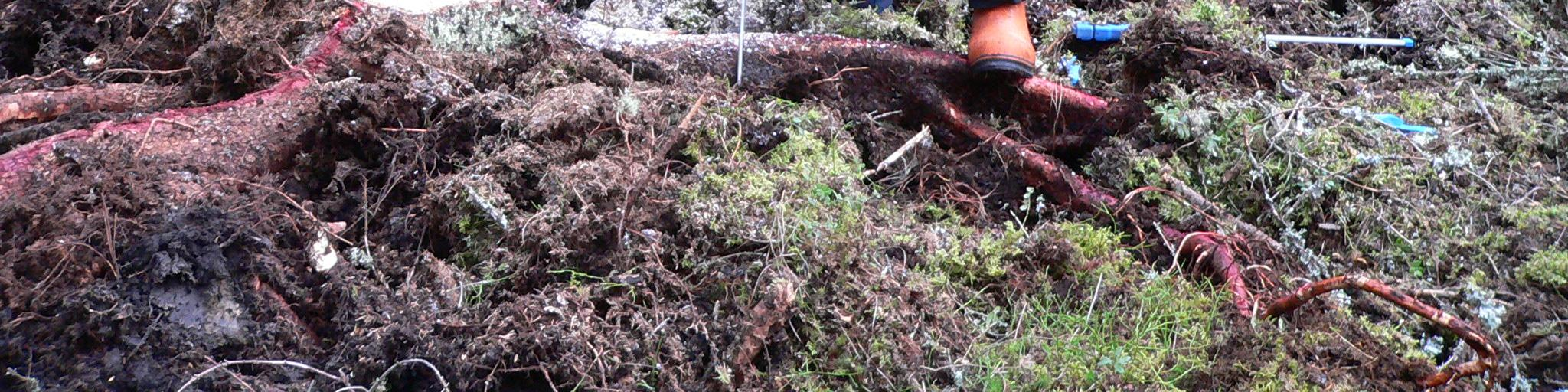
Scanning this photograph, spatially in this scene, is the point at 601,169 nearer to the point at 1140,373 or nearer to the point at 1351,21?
the point at 1140,373

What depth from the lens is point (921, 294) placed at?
8.05ft

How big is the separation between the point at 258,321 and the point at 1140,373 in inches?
75.9

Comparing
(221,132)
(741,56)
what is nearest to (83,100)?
(221,132)

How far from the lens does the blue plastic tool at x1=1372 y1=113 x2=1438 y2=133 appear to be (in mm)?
3234

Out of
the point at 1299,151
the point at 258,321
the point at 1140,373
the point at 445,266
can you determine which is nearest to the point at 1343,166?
the point at 1299,151

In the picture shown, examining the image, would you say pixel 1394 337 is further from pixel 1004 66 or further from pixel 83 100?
pixel 83 100

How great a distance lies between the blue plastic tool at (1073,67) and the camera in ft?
11.3

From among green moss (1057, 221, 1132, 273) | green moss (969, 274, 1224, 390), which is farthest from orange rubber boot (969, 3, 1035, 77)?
green moss (969, 274, 1224, 390)

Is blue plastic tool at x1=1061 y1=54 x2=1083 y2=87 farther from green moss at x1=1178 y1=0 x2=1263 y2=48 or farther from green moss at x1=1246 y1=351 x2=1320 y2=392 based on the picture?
green moss at x1=1246 y1=351 x2=1320 y2=392

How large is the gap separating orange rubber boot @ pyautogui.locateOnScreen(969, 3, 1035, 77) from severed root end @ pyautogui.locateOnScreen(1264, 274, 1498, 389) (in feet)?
3.66

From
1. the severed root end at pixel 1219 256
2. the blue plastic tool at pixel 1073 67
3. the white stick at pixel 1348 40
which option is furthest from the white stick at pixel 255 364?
the white stick at pixel 1348 40

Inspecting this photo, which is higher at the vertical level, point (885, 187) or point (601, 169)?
point (601, 169)

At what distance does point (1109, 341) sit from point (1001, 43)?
3.61 feet

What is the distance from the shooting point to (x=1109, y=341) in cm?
247
